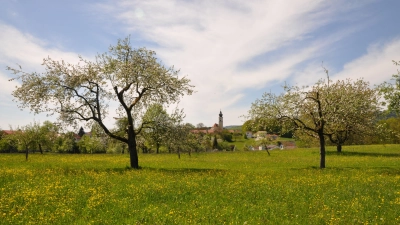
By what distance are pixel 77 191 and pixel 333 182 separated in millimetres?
16152

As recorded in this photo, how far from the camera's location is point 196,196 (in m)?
14.9

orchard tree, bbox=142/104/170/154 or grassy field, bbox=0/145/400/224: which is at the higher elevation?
orchard tree, bbox=142/104/170/154

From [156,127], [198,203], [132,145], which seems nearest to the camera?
[198,203]

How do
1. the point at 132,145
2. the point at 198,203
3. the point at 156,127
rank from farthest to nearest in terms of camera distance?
the point at 156,127 → the point at 132,145 → the point at 198,203

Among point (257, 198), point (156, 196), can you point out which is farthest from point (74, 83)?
point (257, 198)

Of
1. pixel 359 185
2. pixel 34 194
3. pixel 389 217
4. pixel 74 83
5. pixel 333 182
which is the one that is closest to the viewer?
pixel 389 217

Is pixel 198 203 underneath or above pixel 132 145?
underneath

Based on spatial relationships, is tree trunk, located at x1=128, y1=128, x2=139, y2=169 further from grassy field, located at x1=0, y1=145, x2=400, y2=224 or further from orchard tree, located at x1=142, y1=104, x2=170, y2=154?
grassy field, located at x1=0, y1=145, x2=400, y2=224

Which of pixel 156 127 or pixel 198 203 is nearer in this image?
pixel 198 203

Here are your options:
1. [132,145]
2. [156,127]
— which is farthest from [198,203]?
[132,145]

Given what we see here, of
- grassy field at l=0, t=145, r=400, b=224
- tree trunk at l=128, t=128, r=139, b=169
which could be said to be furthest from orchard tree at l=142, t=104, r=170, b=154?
grassy field at l=0, t=145, r=400, b=224

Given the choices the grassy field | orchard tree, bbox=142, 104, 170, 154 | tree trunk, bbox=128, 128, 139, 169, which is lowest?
the grassy field

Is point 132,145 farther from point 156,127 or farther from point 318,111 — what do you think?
point 318,111

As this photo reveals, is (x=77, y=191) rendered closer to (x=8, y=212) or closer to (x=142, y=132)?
(x=8, y=212)
